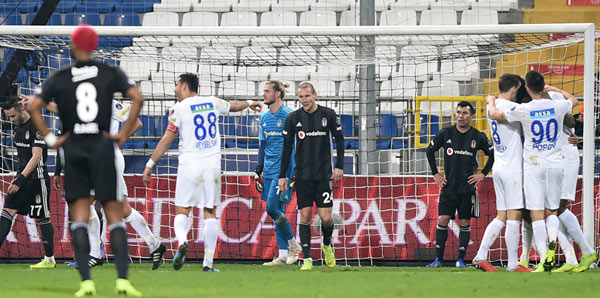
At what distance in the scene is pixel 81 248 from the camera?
252 inches

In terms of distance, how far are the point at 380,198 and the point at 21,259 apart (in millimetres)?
5044

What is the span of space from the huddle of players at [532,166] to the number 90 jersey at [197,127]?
2908mm

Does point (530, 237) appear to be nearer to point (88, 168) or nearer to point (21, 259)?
point (88, 168)

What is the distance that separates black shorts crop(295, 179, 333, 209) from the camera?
35.0 feet

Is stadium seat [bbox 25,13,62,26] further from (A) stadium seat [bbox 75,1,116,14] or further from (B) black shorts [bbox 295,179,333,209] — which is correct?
(B) black shorts [bbox 295,179,333,209]

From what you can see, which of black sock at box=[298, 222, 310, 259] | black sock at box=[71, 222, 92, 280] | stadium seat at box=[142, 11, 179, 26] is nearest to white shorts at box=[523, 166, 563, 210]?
black sock at box=[298, 222, 310, 259]

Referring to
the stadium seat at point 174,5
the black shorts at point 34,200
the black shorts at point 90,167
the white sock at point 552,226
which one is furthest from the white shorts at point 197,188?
the stadium seat at point 174,5

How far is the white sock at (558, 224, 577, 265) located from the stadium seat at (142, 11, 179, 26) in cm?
1022

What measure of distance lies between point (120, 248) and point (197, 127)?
341 centimetres

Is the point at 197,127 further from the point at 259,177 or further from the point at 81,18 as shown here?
the point at 81,18

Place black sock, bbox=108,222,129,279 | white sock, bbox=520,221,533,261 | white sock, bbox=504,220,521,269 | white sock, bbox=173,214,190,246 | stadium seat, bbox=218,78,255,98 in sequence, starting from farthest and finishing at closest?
stadium seat, bbox=218,78,255,98
white sock, bbox=520,221,533,261
white sock, bbox=504,220,521,269
white sock, bbox=173,214,190,246
black sock, bbox=108,222,129,279

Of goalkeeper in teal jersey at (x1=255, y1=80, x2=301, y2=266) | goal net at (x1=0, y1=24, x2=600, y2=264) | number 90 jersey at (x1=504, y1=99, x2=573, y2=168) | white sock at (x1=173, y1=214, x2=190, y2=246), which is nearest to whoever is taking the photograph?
white sock at (x1=173, y1=214, x2=190, y2=246)

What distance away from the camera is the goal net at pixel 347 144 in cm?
1234

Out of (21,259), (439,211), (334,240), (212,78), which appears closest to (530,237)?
(439,211)
